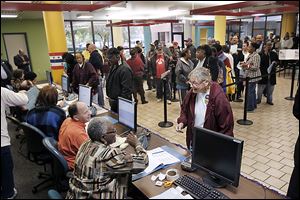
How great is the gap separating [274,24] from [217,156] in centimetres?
1407

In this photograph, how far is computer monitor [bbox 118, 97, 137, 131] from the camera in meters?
2.75

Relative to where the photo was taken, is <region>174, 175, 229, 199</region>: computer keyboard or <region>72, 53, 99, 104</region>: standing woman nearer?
<region>174, 175, 229, 199</region>: computer keyboard

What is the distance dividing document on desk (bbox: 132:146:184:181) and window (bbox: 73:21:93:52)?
11148mm

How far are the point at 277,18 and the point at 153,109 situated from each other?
1063 cm

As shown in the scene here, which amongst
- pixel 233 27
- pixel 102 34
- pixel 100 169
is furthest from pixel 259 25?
pixel 100 169

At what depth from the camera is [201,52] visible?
418cm

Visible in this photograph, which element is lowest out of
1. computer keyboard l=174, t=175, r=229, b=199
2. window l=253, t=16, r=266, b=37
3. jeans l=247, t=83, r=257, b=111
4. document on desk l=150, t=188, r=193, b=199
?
jeans l=247, t=83, r=257, b=111

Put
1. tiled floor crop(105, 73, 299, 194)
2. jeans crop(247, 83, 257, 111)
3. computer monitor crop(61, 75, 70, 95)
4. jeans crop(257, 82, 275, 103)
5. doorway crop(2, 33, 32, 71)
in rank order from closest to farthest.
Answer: tiled floor crop(105, 73, 299, 194) → computer monitor crop(61, 75, 70, 95) → jeans crop(247, 83, 257, 111) → jeans crop(257, 82, 275, 103) → doorway crop(2, 33, 32, 71)

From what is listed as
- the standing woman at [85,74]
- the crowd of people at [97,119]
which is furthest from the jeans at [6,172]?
the standing woman at [85,74]

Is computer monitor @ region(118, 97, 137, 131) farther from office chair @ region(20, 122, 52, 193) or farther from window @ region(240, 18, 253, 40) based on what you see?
window @ region(240, 18, 253, 40)

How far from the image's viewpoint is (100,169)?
175cm

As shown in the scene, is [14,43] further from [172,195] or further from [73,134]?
[172,195]

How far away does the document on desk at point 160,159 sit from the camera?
208 centimetres

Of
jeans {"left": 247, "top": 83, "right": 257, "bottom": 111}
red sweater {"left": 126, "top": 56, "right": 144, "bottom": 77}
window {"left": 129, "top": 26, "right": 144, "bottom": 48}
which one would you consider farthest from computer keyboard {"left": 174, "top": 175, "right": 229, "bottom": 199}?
window {"left": 129, "top": 26, "right": 144, "bottom": 48}
